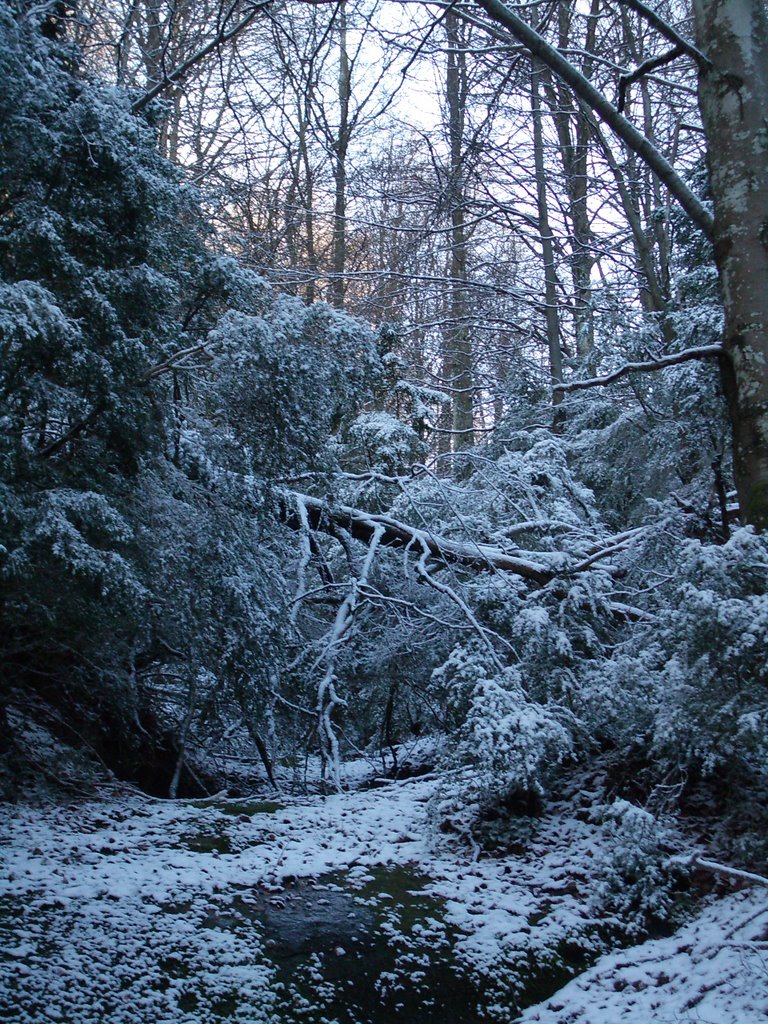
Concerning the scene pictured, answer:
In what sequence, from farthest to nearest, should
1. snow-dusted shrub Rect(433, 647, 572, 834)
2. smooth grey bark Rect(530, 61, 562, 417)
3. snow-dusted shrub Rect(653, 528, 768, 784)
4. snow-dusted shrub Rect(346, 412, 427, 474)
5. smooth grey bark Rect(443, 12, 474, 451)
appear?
smooth grey bark Rect(530, 61, 562, 417) → smooth grey bark Rect(443, 12, 474, 451) → snow-dusted shrub Rect(346, 412, 427, 474) → snow-dusted shrub Rect(433, 647, 572, 834) → snow-dusted shrub Rect(653, 528, 768, 784)

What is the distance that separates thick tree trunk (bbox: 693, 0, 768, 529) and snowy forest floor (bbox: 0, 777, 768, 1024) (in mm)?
2249

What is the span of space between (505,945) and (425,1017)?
→ 2.30 ft

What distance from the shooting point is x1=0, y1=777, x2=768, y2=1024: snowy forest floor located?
3365 mm

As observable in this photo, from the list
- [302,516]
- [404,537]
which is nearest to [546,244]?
[404,537]

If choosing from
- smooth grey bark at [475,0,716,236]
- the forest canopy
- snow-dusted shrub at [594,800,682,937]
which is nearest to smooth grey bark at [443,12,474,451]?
the forest canopy

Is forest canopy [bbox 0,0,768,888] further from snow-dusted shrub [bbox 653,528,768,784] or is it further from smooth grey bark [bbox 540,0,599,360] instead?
smooth grey bark [bbox 540,0,599,360]

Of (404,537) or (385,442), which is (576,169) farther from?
(404,537)

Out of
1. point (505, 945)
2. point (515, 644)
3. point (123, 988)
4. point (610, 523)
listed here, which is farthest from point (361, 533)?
point (123, 988)

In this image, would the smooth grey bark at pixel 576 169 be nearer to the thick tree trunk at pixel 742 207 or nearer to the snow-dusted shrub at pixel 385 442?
the snow-dusted shrub at pixel 385 442

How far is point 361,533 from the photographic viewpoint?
7883mm

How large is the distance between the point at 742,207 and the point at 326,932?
14.6 feet

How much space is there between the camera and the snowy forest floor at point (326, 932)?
3365 millimetres

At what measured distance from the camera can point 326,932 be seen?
412 cm

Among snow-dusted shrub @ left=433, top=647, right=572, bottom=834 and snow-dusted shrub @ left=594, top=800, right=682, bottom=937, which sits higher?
snow-dusted shrub @ left=433, top=647, right=572, bottom=834
